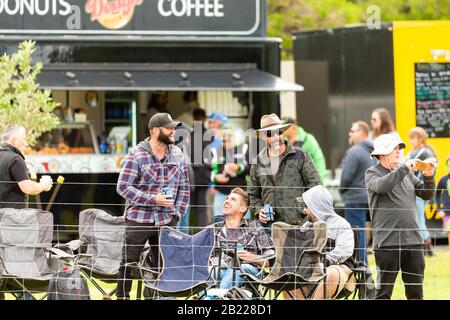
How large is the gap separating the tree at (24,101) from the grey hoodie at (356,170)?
3.16 metres

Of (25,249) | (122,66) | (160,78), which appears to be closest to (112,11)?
(122,66)

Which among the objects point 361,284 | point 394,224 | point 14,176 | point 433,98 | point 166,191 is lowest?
point 361,284

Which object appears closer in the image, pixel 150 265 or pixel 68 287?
pixel 68 287

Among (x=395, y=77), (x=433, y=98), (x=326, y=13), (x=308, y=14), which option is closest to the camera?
(x=433, y=98)

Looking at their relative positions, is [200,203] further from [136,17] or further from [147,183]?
[147,183]

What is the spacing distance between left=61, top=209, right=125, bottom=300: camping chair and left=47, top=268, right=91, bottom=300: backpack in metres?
0.69

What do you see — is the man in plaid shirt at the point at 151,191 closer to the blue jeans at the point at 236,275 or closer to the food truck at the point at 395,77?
the blue jeans at the point at 236,275

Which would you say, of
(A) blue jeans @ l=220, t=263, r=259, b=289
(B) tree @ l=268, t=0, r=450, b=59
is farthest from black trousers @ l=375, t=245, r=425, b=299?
(B) tree @ l=268, t=0, r=450, b=59

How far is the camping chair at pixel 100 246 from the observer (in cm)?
1017

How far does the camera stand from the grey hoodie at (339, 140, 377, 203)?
13.4m

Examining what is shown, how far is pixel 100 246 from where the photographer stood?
10.3m

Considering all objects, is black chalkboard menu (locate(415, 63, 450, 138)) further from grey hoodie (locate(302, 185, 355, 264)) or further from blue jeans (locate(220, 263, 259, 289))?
blue jeans (locate(220, 263, 259, 289))

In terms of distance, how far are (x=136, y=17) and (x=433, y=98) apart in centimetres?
390

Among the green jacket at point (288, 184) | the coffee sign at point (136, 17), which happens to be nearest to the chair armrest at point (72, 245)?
the green jacket at point (288, 184)
